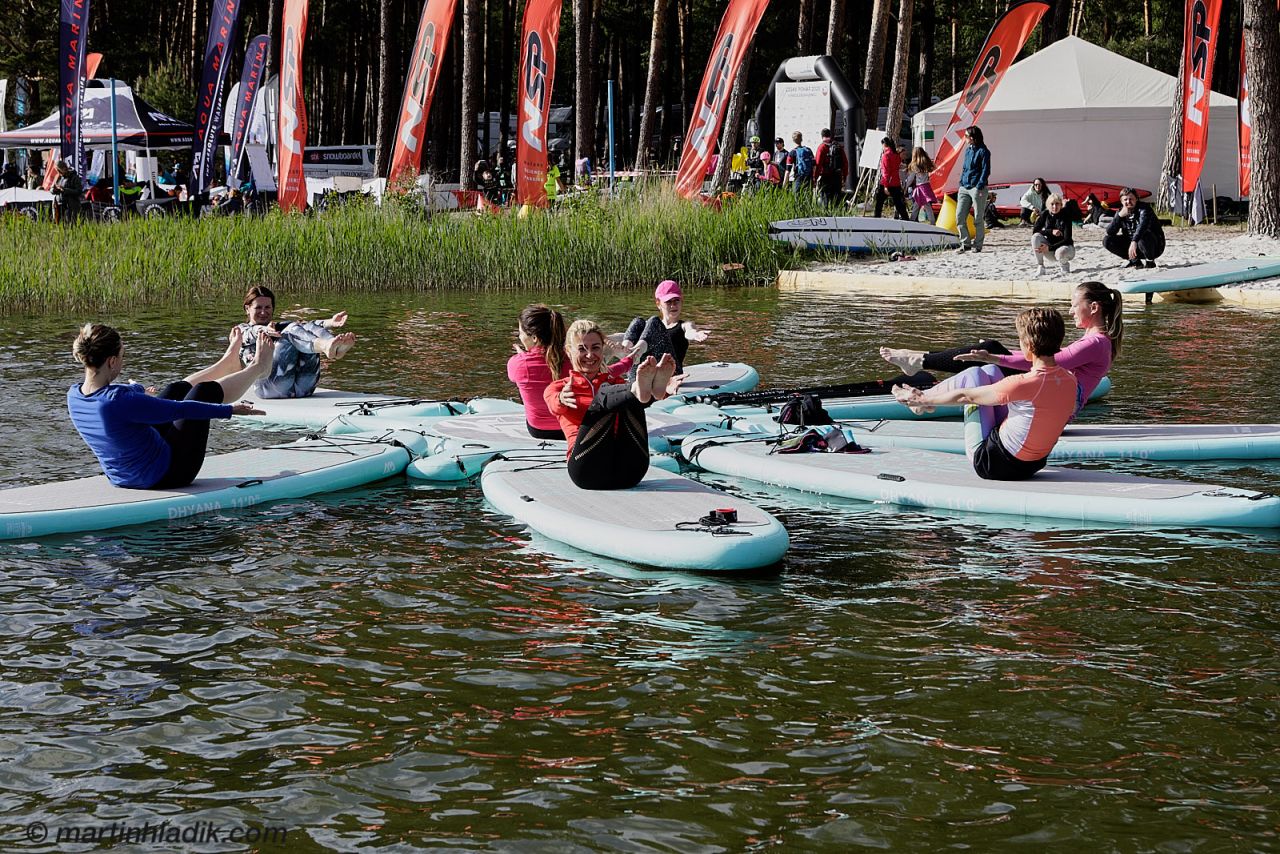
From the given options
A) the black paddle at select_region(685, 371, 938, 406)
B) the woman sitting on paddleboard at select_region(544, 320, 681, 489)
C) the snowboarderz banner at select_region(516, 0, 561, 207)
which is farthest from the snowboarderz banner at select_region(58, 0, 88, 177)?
the woman sitting on paddleboard at select_region(544, 320, 681, 489)

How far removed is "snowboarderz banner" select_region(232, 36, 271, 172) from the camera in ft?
101

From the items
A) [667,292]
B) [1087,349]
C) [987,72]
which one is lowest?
[1087,349]

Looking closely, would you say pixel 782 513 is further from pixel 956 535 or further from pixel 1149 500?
pixel 1149 500

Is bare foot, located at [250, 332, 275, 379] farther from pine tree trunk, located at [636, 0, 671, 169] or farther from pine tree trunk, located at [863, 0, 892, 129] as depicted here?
pine tree trunk, located at [636, 0, 671, 169]

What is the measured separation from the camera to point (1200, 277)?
1814 centimetres

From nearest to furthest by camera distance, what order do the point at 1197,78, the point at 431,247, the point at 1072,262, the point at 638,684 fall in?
1. the point at 638,684
2. the point at 1072,262
3. the point at 431,247
4. the point at 1197,78

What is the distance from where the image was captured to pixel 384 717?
531 cm

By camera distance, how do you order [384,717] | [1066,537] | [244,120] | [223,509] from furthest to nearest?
[244,120], [223,509], [1066,537], [384,717]

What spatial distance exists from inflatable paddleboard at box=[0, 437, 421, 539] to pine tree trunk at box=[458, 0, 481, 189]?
21.0 metres

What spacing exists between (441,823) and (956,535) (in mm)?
4037

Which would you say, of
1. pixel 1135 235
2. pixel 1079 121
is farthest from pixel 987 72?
pixel 1135 235

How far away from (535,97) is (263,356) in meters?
14.7

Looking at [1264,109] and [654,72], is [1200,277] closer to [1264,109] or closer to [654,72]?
[1264,109]

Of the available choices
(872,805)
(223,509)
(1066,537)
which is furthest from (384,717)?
(1066,537)
